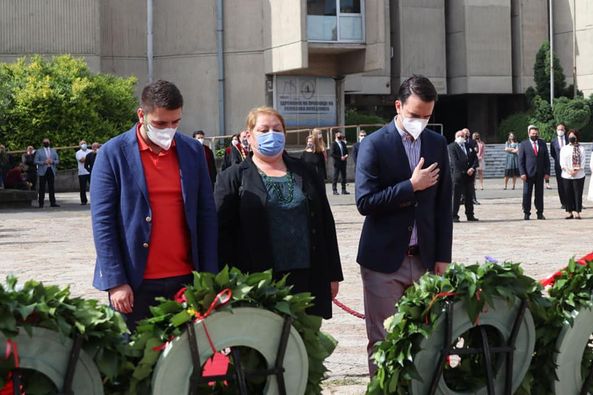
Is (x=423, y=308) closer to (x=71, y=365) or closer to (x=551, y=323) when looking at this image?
(x=551, y=323)

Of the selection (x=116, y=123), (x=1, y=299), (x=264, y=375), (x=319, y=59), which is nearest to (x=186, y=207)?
(x=264, y=375)

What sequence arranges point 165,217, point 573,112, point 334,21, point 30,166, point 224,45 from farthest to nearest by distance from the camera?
point 573,112 < point 224,45 < point 334,21 < point 30,166 < point 165,217

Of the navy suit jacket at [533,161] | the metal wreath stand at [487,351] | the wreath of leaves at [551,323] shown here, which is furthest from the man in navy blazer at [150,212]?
the navy suit jacket at [533,161]

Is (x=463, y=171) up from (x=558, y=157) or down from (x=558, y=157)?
down

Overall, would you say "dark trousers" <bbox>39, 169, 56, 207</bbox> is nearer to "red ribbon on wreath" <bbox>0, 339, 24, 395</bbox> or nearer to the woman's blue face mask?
the woman's blue face mask

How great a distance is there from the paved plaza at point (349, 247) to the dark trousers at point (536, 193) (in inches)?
12.3

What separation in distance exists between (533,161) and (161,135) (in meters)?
16.4

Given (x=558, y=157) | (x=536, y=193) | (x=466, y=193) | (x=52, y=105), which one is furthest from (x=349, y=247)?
(x=52, y=105)

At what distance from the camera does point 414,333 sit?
4.70 metres

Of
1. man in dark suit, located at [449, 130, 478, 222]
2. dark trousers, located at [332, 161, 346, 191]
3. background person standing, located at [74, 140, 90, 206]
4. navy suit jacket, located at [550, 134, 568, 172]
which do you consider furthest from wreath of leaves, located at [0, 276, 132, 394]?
dark trousers, located at [332, 161, 346, 191]

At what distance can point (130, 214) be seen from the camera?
5.23 metres

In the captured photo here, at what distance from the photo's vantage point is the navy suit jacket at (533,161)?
20656mm

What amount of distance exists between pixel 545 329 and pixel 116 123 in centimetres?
3210

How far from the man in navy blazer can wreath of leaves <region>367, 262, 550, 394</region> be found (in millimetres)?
1106
